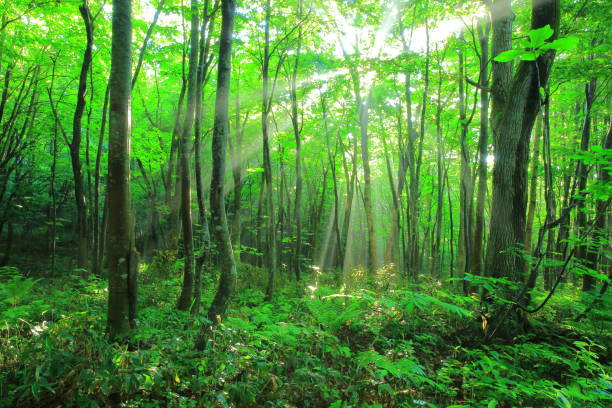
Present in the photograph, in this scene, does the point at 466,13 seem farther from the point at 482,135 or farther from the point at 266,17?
the point at 266,17

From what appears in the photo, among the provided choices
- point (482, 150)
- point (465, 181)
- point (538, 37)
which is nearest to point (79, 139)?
point (538, 37)

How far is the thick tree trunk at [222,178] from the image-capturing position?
5.18 metres

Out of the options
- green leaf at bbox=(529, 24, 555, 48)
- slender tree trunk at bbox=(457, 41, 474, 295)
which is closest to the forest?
green leaf at bbox=(529, 24, 555, 48)

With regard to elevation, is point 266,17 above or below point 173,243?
above

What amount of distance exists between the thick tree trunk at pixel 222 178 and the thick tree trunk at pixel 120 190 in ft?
4.76

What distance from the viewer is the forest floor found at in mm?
2764

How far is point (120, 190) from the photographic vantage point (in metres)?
3.88

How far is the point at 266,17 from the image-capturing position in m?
8.64

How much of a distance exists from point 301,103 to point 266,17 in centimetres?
631

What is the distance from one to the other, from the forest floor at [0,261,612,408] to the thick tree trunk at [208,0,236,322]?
81 centimetres

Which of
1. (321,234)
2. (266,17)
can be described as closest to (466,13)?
(266,17)

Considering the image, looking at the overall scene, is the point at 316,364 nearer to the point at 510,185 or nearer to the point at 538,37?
the point at 538,37

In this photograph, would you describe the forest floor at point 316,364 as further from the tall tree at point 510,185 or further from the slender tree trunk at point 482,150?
the slender tree trunk at point 482,150

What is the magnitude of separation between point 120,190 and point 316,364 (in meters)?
3.38
